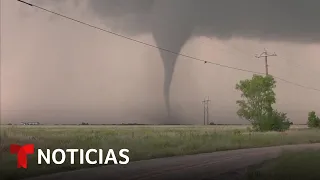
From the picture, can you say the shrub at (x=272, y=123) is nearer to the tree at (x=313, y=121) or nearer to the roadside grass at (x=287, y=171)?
the tree at (x=313, y=121)

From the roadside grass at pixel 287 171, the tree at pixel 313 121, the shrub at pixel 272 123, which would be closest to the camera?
the roadside grass at pixel 287 171

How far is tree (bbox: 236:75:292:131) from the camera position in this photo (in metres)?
77.2

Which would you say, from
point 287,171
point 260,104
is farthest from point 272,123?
point 287,171

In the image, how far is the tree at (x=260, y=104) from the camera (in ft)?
253

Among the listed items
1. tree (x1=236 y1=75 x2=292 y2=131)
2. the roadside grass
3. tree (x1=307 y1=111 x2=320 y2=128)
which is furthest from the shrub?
the roadside grass

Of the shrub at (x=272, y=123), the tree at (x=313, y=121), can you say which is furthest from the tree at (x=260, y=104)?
the tree at (x=313, y=121)

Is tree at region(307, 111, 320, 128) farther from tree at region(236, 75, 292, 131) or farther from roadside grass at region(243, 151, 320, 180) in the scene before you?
roadside grass at region(243, 151, 320, 180)

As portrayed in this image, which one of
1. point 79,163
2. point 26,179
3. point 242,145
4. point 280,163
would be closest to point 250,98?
point 242,145

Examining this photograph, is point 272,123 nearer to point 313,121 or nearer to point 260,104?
point 260,104

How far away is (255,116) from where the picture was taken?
7906 centimetres

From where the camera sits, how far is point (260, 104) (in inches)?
3223

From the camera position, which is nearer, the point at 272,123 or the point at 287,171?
the point at 287,171

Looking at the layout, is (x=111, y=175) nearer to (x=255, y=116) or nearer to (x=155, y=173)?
(x=155, y=173)

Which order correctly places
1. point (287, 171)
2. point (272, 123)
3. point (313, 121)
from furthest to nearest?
point (313, 121) < point (272, 123) < point (287, 171)
